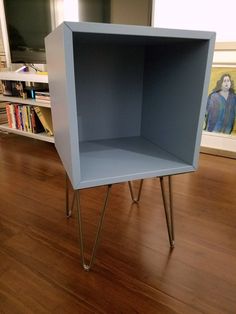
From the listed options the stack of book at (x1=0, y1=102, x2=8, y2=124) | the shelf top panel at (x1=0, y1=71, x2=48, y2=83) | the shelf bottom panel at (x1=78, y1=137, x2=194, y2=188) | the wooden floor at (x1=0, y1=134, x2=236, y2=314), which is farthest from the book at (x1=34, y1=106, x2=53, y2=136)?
the shelf bottom panel at (x1=78, y1=137, x2=194, y2=188)

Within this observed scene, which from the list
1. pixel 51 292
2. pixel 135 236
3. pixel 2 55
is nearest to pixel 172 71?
pixel 135 236

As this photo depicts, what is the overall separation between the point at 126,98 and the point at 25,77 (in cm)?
151

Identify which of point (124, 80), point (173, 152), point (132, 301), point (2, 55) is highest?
point (2, 55)

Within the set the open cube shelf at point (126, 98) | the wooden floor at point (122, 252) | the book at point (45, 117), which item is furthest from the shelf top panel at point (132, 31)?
the book at point (45, 117)

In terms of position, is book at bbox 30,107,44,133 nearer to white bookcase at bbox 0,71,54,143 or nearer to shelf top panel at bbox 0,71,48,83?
white bookcase at bbox 0,71,54,143

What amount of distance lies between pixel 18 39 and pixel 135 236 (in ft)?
7.44

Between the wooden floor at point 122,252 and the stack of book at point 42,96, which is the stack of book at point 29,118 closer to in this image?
the stack of book at point 42,96

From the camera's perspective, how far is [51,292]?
91cm

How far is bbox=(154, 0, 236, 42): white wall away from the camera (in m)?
2.01

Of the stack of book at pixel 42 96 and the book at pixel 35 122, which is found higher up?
the stack of book at pixel 42 96

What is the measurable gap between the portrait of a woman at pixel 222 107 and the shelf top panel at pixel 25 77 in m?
1.44

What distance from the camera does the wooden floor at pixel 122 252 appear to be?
34.6 inches

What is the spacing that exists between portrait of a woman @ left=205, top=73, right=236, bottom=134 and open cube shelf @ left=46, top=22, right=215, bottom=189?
4.48 ft

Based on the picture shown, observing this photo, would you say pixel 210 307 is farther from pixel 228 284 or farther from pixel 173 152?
pixel 173 152
